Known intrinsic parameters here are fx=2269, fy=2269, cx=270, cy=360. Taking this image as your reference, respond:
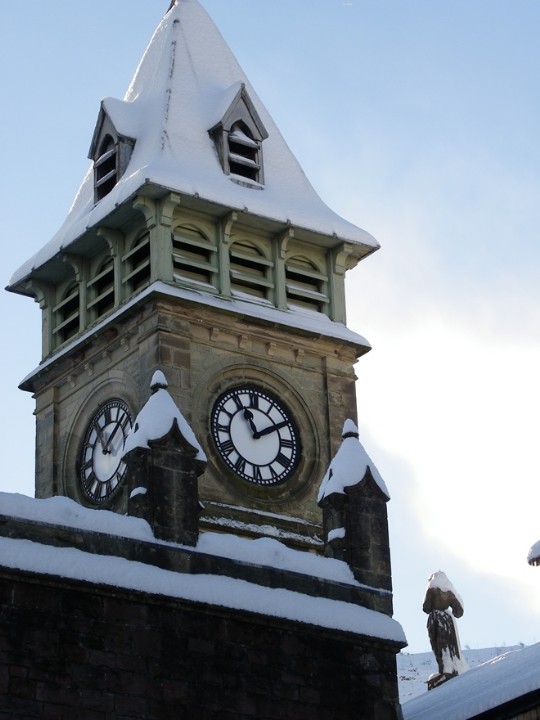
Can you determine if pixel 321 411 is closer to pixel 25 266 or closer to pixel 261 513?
pixel 261 513

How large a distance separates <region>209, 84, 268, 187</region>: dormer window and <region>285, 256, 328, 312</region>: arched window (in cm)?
176

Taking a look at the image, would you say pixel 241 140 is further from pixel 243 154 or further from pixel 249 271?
pixel 249 271

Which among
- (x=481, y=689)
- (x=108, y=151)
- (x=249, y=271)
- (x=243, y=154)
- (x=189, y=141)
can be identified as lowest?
(x=481, y=689)

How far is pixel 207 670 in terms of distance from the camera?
31078mm

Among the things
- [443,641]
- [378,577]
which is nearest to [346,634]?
[378,577]

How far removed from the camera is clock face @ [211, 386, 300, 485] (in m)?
41.0

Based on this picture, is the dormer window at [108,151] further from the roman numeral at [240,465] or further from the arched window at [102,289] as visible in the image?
the roman numeral at [240,465]

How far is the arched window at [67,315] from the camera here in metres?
44.2

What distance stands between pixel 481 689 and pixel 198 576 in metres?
5.19

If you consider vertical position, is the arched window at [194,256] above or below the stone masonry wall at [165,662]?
above

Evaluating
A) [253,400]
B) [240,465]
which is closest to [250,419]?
[253,400]

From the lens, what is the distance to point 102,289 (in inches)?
1726

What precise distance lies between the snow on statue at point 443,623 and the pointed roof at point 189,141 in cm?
810

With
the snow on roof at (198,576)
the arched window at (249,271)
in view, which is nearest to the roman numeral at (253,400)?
the arched window at (249,271)
